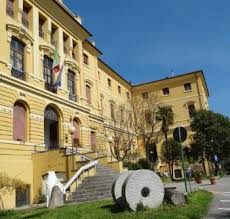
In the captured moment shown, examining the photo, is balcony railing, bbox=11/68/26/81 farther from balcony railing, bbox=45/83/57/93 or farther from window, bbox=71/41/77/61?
window, bbox=71/41/77/61

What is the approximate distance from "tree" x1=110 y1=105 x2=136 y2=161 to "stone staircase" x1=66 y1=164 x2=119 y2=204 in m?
12.3

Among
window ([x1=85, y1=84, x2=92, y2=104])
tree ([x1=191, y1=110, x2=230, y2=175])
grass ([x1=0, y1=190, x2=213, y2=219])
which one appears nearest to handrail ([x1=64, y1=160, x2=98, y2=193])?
grass ([x1=0, y1=190, x2=213, y2=219])

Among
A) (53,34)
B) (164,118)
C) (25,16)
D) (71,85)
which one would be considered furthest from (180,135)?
(164,118)

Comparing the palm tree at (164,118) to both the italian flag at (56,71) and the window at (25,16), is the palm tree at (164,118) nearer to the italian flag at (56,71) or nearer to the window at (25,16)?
the italian flag at (56,71)

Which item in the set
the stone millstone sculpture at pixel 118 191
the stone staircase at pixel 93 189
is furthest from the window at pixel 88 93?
the stone millstone sculpture at pixel 118 191

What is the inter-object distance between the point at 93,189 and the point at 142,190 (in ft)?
22.4

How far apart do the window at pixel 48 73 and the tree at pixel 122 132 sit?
9.49m

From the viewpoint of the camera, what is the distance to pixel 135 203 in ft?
27.8

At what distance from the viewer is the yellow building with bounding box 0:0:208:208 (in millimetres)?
17734

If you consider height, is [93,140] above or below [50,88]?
below

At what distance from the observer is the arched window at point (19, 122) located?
59.1 feet

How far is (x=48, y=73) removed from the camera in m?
22.3

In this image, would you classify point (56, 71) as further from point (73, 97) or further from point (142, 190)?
point (142, 190)

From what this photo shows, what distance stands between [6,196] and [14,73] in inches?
282
